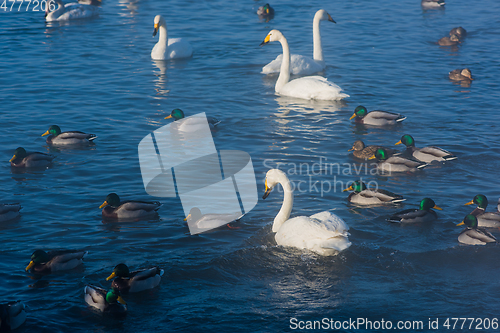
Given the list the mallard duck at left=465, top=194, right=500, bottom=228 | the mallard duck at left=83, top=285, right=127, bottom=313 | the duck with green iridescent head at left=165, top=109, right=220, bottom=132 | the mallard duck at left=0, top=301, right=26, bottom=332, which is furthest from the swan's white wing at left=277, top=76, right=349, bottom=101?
the mallard duck at left=0, top=301, right=26, bottom=332

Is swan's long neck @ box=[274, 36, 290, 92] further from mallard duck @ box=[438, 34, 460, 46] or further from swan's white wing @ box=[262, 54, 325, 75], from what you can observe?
mallard duck @ box=[438, 34, 460, 46]

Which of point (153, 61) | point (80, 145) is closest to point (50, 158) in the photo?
point (80, 145)

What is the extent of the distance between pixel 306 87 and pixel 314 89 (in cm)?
28

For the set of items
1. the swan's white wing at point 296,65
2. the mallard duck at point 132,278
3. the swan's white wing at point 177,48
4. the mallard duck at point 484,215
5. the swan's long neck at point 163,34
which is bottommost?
the mallard duck at point 484,215

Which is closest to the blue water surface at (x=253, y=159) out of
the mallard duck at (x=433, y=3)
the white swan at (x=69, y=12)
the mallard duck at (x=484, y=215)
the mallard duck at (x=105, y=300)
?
the mallard duck at (x=105, y=300)

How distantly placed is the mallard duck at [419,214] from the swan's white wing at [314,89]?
22.5 ft

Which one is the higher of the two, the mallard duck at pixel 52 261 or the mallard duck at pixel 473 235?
the mallard duck at pixel 52 261

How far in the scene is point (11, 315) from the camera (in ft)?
24.5

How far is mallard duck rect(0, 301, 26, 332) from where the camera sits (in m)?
7.39

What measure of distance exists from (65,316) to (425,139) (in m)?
10.3

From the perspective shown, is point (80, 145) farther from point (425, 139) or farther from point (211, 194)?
point (425, 139)

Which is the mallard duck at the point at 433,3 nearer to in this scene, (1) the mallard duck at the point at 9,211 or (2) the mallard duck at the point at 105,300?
(1) the mallard duck at the point at 9,211

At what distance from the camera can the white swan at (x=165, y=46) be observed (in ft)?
70.2

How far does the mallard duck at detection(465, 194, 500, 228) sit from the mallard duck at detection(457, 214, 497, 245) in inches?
20.5
